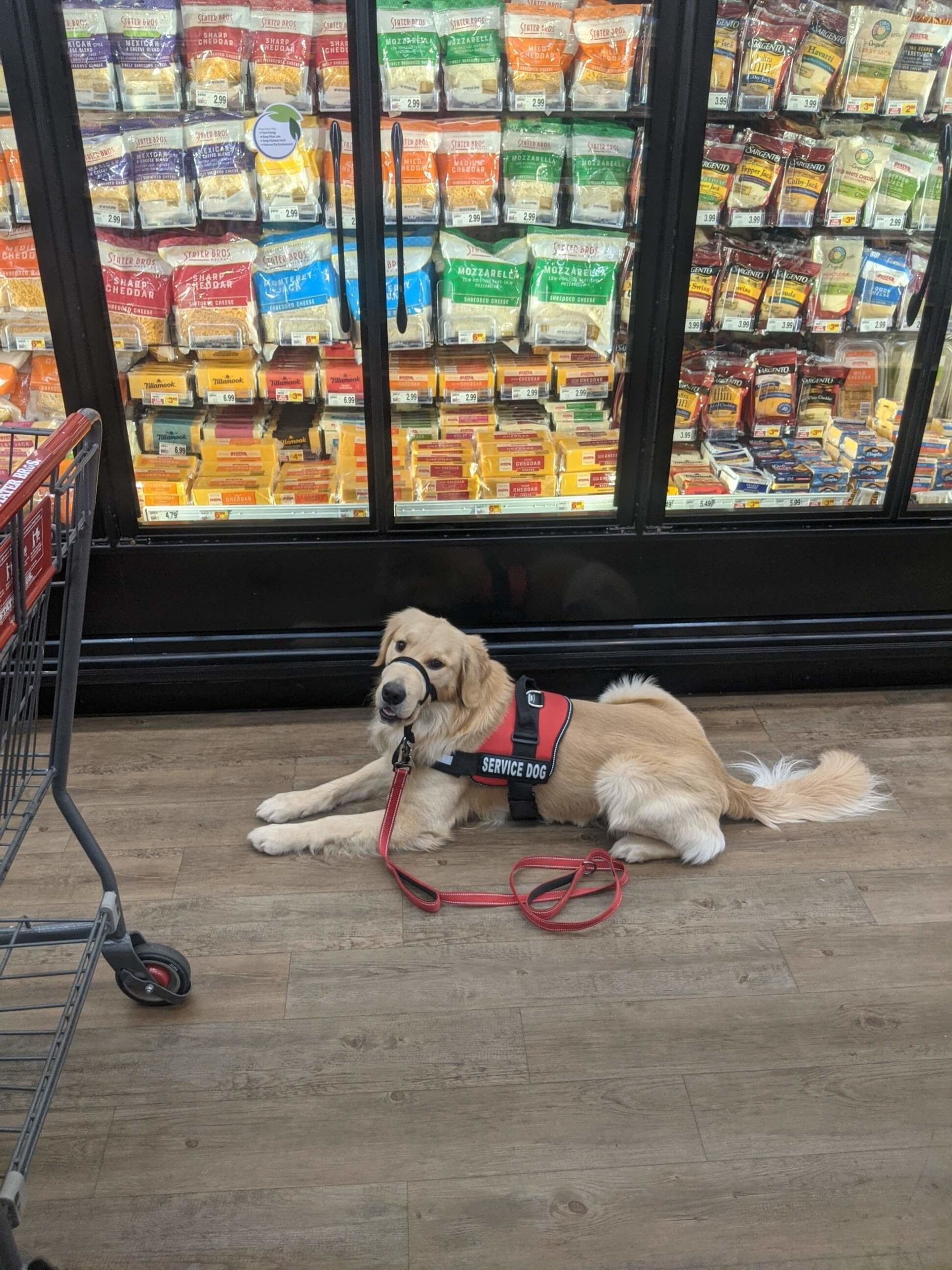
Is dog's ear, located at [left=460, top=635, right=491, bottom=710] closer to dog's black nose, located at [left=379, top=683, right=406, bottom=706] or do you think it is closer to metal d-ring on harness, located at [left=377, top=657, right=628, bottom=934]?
metal d-ring on harness, located at [left=377, top=657, right=628, bottom=934]

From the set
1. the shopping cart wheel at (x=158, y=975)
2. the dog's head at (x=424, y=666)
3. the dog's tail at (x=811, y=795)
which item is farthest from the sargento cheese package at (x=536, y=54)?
the shopping cart wheel at (x=158, y=975)

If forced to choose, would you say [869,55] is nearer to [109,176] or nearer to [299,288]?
[299,288]

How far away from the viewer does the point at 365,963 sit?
7.43 ft

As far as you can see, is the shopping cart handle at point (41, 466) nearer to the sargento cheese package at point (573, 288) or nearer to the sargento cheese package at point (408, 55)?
the sargento cheese package at point (408, 55)

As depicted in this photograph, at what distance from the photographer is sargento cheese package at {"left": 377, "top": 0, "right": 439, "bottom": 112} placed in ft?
8.57

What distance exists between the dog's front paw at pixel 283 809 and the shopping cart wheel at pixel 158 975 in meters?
0.58

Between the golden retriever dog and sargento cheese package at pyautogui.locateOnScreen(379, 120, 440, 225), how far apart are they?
122 centimetres

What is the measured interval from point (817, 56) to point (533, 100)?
862 mm

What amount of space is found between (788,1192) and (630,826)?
941mm

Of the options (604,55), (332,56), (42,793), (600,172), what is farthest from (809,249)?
(42,793)

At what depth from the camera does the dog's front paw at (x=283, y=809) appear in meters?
2.68

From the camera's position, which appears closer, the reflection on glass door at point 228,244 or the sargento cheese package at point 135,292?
the reflection on glass door at point 228,244

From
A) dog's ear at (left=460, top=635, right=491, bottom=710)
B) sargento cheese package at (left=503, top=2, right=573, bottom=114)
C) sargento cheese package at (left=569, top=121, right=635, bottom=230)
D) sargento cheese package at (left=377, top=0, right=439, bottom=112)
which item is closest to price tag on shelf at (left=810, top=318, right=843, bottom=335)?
sargento cheese package at (left=569, top=121, right=635, bottom=230)

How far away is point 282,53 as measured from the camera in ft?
8.63
